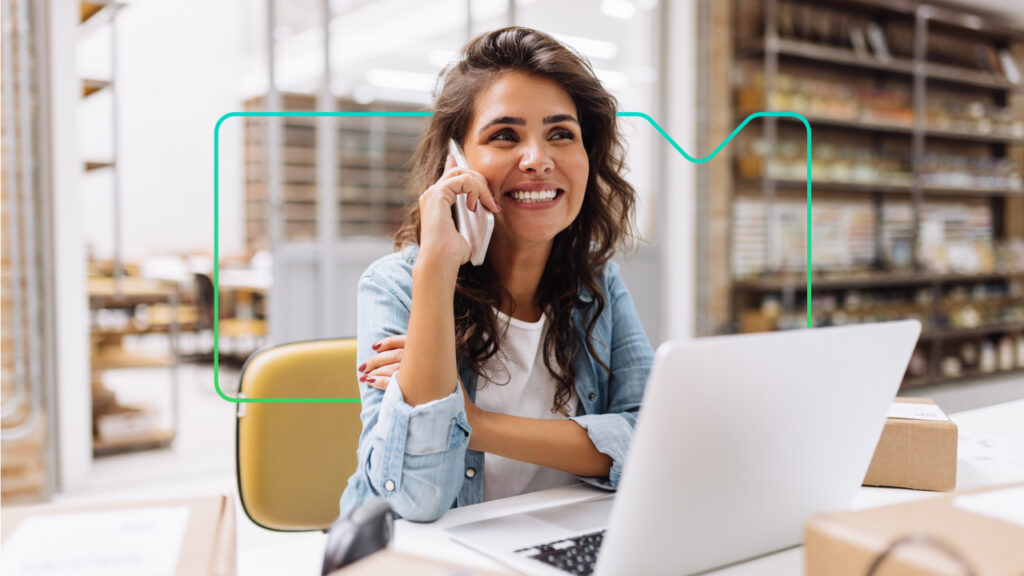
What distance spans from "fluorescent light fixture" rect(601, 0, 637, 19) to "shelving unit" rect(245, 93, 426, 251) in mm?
1204

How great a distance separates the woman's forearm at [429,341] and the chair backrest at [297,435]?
377mm

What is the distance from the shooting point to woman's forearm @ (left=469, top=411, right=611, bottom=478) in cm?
106

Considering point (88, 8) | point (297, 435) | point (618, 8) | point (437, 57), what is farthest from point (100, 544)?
point (618, 8)

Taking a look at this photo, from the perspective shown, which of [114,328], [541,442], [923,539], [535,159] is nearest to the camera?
[923,539]

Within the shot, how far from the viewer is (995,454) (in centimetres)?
125

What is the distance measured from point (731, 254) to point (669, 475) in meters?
4.10

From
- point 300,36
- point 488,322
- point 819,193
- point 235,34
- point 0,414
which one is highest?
point 235,34

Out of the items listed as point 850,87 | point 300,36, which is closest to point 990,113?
point 850,87

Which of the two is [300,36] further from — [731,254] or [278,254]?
[731,254]

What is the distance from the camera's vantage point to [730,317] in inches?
181

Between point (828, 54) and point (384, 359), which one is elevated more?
point (828, 54)

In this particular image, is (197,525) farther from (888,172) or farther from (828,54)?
(888,172)

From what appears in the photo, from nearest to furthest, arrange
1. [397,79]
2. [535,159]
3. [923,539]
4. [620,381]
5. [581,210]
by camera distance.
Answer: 1. [923,539]
2. [535,159]
3. [620,381]
4. [581,210]
5. [397,79]

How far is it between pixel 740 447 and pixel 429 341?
45cm
